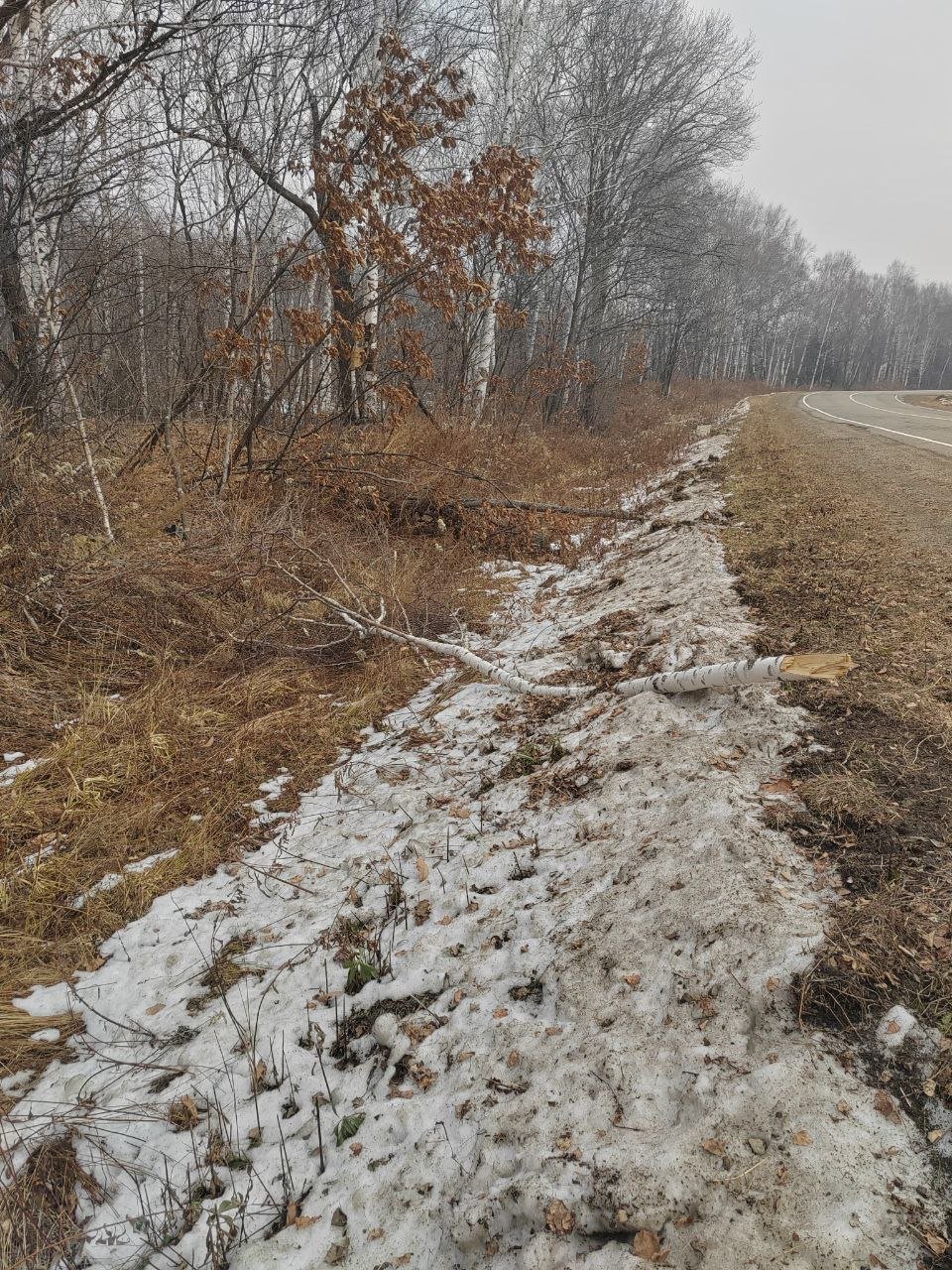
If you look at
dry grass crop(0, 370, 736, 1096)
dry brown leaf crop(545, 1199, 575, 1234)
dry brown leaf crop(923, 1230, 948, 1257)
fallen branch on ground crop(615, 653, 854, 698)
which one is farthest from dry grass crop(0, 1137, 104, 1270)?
fallen branch on ground crop(615, 653, 854, 698)

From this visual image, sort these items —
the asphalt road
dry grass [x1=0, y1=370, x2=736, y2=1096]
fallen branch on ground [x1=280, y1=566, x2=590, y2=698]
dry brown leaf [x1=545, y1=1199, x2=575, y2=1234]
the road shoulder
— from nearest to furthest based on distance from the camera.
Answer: dry brown leaf [x1=545, y1=1199, x2=575, y2=1234] < the road shoulder < dry grass [x1=0, y1=370, x2=736, y2=1096] < fallen branch on ground [x1=280, y1=566, x2=590, y2=698] < the asphalt road

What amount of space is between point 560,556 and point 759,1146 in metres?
6.48

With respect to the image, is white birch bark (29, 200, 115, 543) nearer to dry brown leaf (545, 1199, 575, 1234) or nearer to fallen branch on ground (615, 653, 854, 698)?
fallen branch on ground (615, 653, 854, 698)

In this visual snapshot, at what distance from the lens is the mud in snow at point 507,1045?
4.96 ft

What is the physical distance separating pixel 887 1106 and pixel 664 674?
215 centimetres

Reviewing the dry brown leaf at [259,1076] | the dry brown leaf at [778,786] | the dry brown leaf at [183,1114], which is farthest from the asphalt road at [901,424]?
the dry brown leaf at [183,1114]

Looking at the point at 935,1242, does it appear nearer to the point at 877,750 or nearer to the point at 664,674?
the point at 877,750

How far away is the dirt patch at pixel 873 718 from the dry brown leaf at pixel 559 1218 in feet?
2.58

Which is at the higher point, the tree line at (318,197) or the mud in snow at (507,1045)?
the tree line at (318,197)

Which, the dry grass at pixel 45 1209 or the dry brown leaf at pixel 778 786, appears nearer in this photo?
the dry grass at pixel 45 1209

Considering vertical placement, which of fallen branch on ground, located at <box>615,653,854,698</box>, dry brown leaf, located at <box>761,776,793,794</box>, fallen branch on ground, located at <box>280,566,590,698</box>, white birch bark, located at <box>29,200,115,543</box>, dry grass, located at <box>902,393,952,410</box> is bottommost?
fallen branch on ground, located at <box>280,566,590,698</box>

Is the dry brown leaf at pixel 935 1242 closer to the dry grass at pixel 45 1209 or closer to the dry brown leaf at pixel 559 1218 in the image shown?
the dry brown leaf at pixel 559 1218

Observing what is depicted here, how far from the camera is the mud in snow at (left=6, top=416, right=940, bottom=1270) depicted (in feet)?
4.96

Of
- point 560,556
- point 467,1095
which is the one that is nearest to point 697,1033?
point 467,1095
